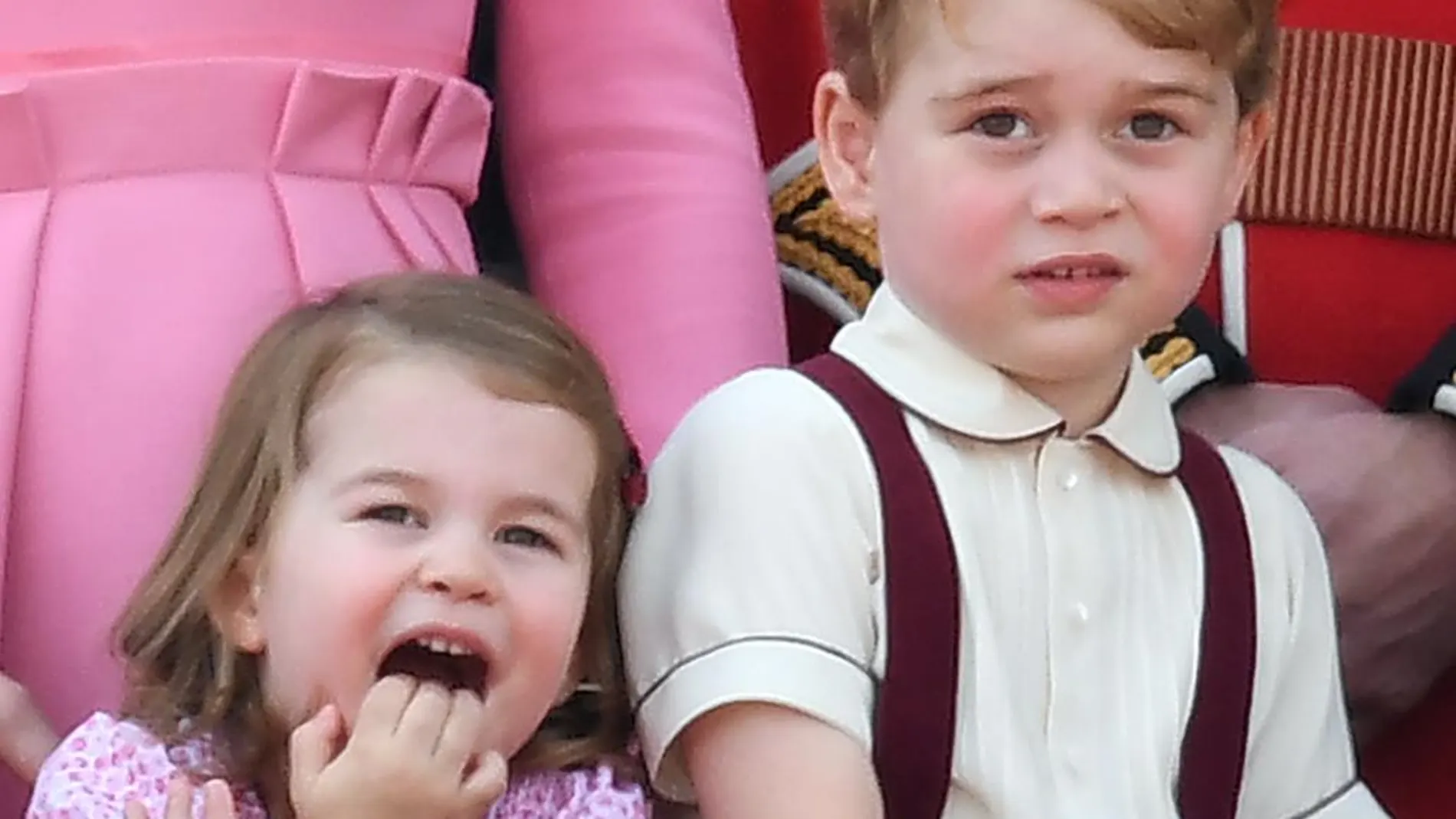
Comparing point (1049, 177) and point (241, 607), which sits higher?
point (1049, 177)

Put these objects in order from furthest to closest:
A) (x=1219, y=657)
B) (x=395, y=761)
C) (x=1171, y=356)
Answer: (x=1171, y=356), (x=1219, y=657), (x=395, y=761)

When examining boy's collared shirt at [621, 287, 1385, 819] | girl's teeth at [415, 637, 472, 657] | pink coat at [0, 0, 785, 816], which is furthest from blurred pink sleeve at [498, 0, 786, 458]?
girl's teeth at [415, 637, 472, 657]

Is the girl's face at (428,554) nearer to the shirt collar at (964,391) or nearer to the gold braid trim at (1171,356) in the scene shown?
the shirt collar at (964,391)

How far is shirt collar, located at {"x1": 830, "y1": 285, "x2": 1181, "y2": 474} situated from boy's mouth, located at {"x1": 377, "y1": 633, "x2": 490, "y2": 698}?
0.18 meters

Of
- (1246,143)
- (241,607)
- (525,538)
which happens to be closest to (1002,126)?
(1246,143)

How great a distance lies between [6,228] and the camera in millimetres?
909

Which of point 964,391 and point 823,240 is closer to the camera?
point 964,391

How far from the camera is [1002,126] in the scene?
815mm

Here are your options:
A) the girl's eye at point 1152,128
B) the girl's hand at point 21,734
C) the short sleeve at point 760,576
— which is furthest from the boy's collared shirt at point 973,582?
the girl's hand at point 21,734

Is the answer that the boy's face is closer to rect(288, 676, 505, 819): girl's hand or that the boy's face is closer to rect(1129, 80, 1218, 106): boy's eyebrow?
rect(1129, 80, 1218, 106): boy's eyebrow

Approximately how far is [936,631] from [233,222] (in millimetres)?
327

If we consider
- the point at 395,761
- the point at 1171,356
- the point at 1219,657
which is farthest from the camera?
the point at 1171,356

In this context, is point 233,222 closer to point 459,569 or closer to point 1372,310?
point 459,569

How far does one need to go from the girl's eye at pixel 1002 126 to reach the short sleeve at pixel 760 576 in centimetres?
11
